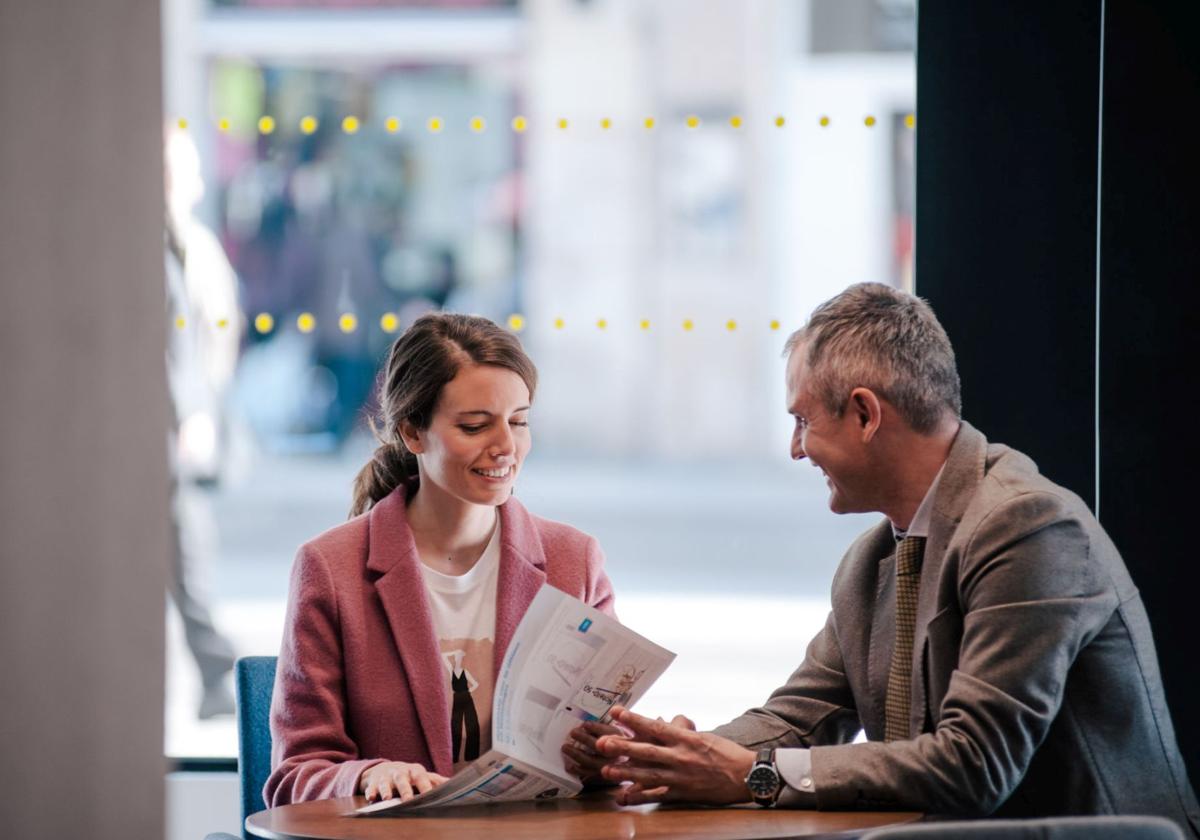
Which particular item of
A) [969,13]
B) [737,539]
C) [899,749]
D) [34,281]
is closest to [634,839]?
[899,749]

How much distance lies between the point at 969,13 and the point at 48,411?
2377 millimetres

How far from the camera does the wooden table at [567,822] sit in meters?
2.18

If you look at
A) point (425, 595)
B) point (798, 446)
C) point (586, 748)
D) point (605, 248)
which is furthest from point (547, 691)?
point (605, 248)

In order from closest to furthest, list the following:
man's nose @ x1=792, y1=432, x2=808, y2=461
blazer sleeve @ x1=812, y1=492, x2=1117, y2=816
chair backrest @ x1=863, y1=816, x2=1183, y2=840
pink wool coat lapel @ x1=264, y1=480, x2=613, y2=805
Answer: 1. chair backrest @ x1=863, y1=816, x2=1183, y2=840
2. blazer sleeve @ x1=812, y1=492, x2=1117, y2=816
3. man's nose @ x1=792, y1=432, x2=808, y2=461
4. pink wool coat lapel @ x1=264, y1=480, x2=613, y2=805

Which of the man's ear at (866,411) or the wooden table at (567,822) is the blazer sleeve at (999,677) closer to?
the wooden table at (567,822)

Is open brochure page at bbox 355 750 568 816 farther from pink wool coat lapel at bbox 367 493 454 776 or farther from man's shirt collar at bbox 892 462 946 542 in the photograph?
man's shirt collar at bbox 892 462 946 542

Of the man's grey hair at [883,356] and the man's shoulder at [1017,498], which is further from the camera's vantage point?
the man's grey hair at [883,356]

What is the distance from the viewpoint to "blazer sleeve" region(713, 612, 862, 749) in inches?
107

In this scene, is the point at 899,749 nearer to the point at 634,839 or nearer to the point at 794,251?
the point at 634,839

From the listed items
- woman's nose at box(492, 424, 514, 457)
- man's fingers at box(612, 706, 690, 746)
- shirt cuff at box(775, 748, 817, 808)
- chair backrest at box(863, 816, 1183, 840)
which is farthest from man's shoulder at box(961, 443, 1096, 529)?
woman's nose at box(492, 424, 514, 457)

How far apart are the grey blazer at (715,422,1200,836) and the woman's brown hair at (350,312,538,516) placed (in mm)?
940

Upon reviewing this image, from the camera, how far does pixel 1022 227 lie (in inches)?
142

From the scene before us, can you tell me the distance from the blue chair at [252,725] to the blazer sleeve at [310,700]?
40cm

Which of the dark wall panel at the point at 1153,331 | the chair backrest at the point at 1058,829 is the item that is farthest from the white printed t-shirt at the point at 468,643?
the dark wall panel at the point at 1153,331
